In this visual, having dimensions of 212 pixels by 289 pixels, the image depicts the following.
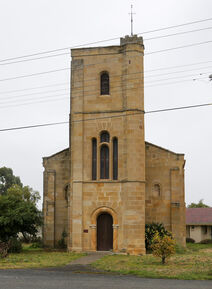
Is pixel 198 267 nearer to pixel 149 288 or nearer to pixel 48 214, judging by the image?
pixel 149 288

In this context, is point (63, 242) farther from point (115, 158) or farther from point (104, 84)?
point (104, 84)

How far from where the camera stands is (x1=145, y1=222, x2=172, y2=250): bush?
30319 mm

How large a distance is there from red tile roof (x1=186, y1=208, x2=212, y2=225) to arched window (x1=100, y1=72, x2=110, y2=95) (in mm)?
25348

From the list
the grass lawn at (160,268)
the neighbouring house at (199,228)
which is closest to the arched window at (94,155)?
the grass lawn at (160,268)

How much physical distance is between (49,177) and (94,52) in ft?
34.1

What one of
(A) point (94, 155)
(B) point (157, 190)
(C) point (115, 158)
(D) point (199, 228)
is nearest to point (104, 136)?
(A) point (94, 155)

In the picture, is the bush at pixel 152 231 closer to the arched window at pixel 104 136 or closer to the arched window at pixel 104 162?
the arched window at pixel 104 162

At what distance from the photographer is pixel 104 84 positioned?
31625 millimetres

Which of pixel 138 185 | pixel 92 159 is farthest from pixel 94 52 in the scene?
pixel 138 185

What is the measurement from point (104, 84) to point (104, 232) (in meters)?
10.5

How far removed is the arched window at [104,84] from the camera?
3144 cm

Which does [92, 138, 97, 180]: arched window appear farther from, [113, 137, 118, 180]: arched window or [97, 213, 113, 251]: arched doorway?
[97, 213, 113, 251]: arched doorway

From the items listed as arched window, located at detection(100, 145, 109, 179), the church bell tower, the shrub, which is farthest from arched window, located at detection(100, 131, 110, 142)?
the shrub

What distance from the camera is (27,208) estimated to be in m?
31.3
